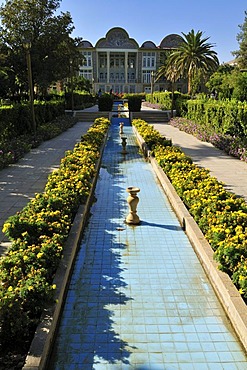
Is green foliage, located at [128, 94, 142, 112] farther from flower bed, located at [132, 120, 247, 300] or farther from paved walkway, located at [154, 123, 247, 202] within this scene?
flower bed, located at [132, 120, 247, 300]

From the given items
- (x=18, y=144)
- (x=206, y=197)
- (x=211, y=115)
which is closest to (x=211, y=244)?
(x=206, y=197)

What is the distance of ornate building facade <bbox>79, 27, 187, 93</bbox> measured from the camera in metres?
58.8

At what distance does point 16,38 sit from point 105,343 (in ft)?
78.1

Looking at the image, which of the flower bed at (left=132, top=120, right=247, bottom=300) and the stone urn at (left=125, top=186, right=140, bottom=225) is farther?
the stone urn at (left=125, top=186, right=140, bottom=225)

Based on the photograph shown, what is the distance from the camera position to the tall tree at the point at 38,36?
22625 mm

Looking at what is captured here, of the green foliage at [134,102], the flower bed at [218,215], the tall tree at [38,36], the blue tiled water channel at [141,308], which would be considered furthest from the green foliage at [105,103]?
the blue tiled water channel at [141,308]

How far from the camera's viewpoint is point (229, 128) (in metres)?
A: 14.1

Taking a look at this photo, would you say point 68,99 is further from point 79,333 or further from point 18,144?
point 79,333

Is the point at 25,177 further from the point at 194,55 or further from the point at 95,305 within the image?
the point at 194,55

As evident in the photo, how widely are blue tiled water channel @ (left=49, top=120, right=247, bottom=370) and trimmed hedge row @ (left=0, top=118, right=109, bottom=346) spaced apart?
0.46 metres

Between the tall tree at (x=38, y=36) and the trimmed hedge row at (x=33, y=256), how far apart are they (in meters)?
19.2

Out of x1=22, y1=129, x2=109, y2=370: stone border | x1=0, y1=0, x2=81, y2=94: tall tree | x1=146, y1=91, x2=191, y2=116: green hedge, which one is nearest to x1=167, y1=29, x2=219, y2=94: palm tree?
x1=146, y1=91, x2=191, y2=116: green hedge

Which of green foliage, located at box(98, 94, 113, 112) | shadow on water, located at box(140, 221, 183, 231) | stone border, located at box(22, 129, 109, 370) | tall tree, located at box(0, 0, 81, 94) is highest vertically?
tall tree, located at box(0, 0, 81, 94)

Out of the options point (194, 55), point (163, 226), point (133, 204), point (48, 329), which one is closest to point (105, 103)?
point (194, 55)
